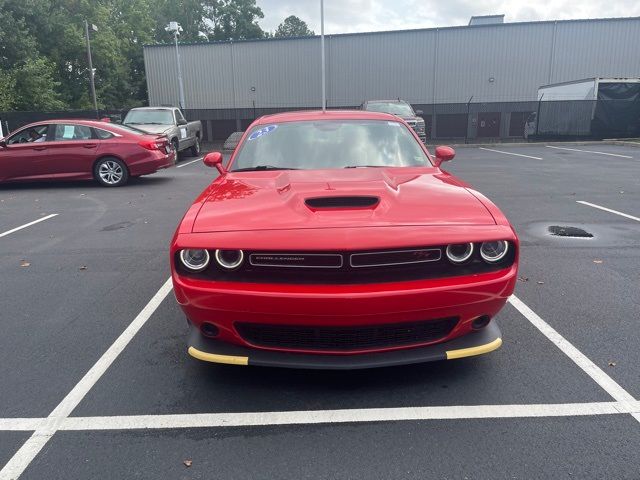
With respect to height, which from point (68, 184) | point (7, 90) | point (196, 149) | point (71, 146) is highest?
point (7, 90)

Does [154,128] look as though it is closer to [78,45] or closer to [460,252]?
[460,252]

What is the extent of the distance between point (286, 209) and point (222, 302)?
0.64m

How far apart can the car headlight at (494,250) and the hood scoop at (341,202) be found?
0.65 m

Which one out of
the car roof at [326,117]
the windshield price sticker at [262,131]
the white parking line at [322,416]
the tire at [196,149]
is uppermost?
the car roof at [326,117]

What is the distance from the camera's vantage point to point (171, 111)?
1603 centimetres

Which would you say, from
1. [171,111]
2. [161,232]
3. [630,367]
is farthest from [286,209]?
[171,111]

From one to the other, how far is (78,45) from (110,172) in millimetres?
32252

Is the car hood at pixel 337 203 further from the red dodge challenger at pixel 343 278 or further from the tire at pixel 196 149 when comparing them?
the tire at pixel 196 149

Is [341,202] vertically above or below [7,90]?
below

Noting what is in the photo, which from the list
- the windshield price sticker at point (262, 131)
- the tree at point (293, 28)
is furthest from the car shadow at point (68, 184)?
the tree at point (293, 28)

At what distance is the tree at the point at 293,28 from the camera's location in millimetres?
96306

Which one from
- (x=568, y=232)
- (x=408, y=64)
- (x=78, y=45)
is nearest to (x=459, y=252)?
(x=568, y=232)

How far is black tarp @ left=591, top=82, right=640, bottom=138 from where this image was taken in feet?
70.6

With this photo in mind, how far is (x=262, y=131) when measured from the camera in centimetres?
443
